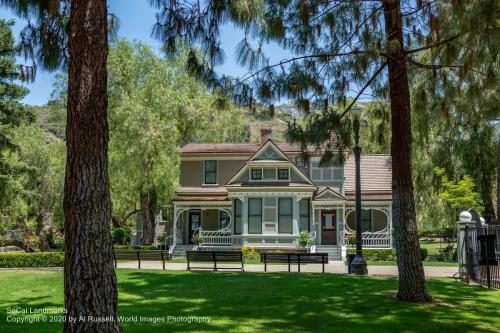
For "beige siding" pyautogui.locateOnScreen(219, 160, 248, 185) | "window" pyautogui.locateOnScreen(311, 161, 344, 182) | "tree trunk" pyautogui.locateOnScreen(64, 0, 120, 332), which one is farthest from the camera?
"beige siding" pyautogui.locateOnScreen(219, 160, 248, 185)

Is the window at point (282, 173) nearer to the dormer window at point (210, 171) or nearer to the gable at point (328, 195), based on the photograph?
the gable at point (328, 195)

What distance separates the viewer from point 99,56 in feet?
19.4

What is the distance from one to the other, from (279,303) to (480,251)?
7.23 m

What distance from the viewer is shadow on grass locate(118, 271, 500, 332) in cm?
823

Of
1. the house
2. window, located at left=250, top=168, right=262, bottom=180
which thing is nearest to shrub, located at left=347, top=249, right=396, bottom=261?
the house

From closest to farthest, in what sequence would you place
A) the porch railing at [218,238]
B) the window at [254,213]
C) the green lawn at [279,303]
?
1. the green lawn at [279,303]
2. the window at [254,213]
3. the porch railing at [218,238]

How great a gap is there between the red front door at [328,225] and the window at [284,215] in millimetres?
3037

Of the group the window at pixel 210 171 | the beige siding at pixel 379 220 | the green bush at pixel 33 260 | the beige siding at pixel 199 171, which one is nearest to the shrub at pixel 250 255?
the beige siding at pixel 199 171

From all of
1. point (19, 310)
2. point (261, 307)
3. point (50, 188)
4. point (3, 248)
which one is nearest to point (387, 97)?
point (261, 307)

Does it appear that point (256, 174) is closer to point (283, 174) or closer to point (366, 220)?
point (283, 174)

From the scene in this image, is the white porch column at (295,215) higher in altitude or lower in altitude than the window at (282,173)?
lower

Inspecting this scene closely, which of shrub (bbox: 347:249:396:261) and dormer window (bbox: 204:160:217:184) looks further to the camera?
dormer window (bbox: 204:160:217:184)

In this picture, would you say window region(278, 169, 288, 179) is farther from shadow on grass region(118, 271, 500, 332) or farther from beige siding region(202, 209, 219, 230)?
shadow on grass region(118, 271, 500, 332)

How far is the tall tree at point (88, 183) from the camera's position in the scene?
17.7 ft
